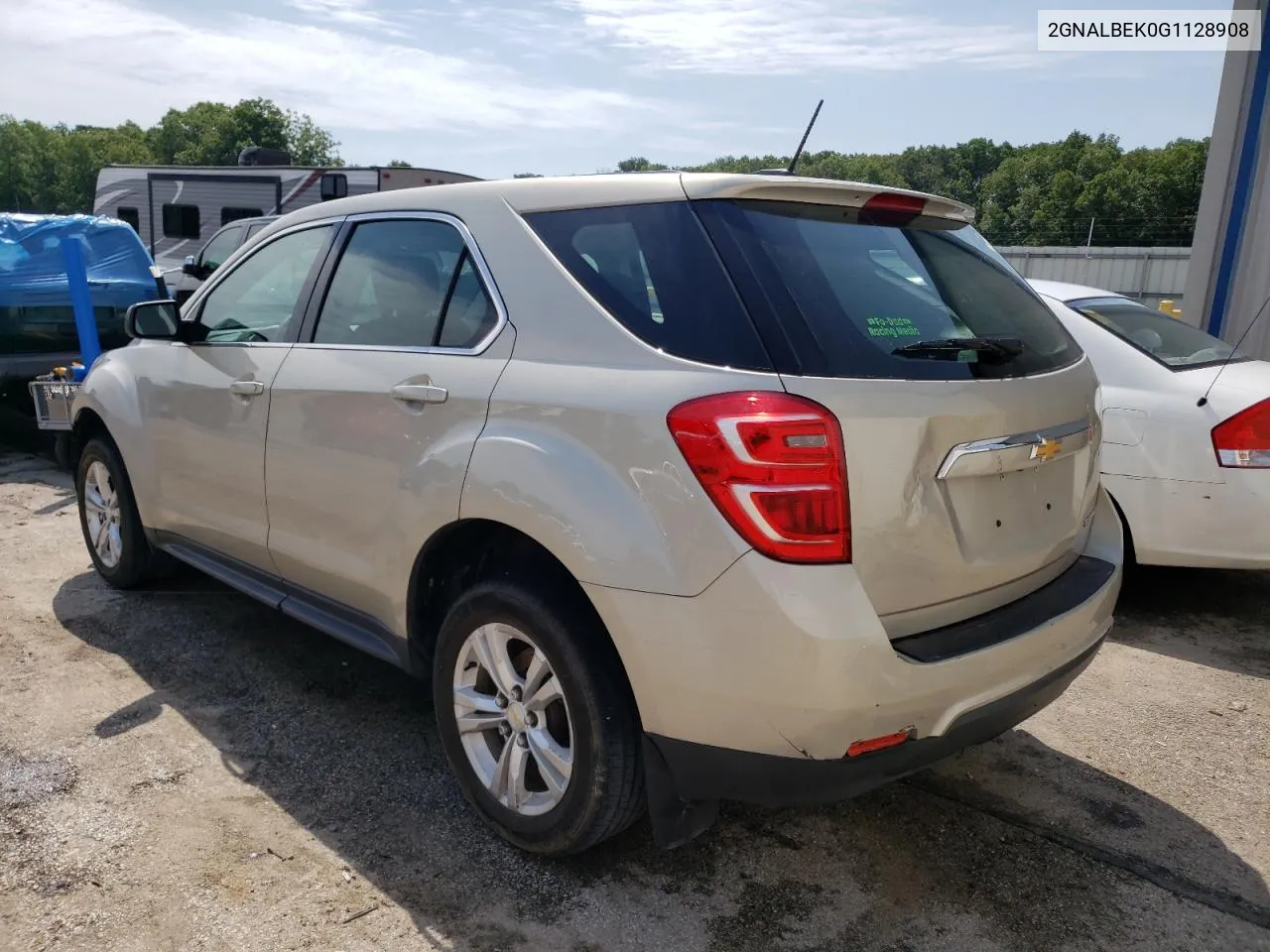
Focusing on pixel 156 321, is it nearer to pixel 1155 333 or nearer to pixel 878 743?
pixel 878 743

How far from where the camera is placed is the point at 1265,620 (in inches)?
190

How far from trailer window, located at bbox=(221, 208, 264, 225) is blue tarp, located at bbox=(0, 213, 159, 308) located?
5.56m

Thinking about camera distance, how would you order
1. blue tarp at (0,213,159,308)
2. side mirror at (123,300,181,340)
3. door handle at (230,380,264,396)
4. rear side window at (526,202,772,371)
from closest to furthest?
rear side window at (526,202,772,371) → door handle at (230,380,264,396) → side mirror at (123,300,181,340) → blue tarp at (0,213,159,308)

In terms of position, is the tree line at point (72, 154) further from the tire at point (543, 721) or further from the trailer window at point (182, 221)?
the tire at point (543, 721)

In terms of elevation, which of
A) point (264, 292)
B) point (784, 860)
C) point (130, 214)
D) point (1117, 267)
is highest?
point (130, 214)

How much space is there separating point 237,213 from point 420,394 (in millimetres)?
13046

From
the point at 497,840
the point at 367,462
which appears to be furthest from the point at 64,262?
the point at 497,840

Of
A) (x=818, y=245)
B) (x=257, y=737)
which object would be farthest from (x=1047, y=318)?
(x=257, y=737)

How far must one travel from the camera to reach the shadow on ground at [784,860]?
2488 mm

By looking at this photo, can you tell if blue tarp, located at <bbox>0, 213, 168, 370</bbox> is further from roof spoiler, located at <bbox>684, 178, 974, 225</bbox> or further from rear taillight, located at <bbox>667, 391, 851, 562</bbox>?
rear taillight, located at <bbox>667, 391, 851, 562</bbox>

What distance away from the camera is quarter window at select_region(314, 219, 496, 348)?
289 cm

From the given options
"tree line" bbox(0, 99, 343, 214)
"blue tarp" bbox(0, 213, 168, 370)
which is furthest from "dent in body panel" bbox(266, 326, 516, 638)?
"tree line" bbox(0, 99, 343, 214)

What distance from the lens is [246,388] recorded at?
3.60 metres

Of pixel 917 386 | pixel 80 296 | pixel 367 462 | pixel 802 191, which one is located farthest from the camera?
pixel 80 296
